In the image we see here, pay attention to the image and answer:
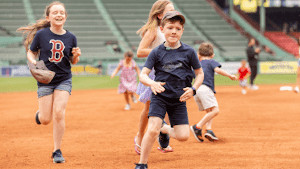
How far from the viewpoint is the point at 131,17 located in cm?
4600

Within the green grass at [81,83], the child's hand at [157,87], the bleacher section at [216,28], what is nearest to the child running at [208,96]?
the child's hand at [157,87]

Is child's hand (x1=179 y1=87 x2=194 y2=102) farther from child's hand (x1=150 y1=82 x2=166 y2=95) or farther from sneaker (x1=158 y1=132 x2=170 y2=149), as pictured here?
sneaker (x1=158 y1=132 x2=170 y2=149)

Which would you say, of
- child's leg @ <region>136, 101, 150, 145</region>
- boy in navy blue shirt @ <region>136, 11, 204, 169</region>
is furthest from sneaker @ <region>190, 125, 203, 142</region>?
boy in navy blue shirt @ <region>136, 11, 204, 169</region>

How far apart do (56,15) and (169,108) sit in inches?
86.4

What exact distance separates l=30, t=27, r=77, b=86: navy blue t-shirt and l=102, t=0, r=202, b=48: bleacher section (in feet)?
111

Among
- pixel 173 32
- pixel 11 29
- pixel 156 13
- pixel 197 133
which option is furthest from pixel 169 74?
pixel 11 29

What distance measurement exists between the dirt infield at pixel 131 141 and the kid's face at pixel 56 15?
190 cm

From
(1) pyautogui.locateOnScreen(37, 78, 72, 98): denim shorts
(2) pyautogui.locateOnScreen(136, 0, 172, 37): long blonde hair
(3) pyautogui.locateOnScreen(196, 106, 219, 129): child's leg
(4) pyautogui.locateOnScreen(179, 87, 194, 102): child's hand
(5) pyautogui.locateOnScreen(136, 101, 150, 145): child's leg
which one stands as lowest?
(3) pyautogui.locateOnScreen(196, 106, 219, 129): child's leg

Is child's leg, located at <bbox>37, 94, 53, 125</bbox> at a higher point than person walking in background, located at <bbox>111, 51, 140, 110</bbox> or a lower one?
higher

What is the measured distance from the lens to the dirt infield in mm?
5762

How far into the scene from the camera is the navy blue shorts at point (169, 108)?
5051 millimetres

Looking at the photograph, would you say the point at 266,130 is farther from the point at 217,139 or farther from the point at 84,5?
the point at 84,5

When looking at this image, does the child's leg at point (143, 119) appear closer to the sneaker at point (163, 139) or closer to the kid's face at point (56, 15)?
the sneaker at point (163, 139)

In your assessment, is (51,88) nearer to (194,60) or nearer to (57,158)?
(57,158)
